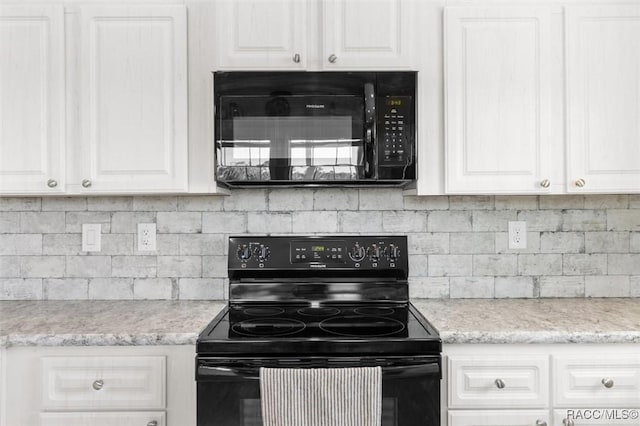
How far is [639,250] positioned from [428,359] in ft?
4.37

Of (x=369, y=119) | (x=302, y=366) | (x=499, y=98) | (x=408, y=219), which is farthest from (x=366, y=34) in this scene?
(x=302, y=366)

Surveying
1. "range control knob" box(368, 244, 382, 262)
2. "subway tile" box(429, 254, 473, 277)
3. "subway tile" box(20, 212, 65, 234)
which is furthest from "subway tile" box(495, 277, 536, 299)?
"subway tile" box(20, 212, 65, 234)

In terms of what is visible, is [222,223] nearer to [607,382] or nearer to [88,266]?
[88,266]

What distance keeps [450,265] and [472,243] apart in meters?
0.14

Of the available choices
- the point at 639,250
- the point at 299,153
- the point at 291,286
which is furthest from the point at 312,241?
the point at 639,250

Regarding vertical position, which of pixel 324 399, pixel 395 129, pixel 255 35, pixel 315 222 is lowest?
pixel 324 399

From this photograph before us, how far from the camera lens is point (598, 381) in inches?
56.9

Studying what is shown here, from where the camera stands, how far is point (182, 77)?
5.63ft

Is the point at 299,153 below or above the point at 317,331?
above

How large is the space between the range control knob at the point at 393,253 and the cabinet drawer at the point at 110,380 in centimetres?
100

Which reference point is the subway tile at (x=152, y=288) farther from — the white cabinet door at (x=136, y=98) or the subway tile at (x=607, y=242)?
the subway tile at (x=607, y=242)

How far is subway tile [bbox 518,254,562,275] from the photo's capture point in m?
2.04

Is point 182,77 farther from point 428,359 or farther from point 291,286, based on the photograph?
point 428,359

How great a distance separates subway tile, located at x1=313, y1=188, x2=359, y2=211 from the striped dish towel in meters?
0.87
